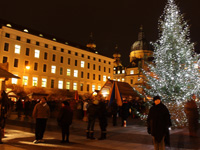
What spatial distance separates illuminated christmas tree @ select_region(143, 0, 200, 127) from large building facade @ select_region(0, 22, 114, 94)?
105ft

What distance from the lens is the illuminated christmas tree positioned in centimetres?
1439

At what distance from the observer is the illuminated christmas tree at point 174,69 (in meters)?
14.4

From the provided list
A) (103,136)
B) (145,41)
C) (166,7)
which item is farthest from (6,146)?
(145,41)

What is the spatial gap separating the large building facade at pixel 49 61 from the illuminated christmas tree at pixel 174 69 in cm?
3187

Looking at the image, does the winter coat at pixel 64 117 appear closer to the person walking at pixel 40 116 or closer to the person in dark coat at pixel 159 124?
the person walking at pixel 40 116

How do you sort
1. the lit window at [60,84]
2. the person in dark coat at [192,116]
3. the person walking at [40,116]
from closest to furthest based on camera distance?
the person walking at [40,116], the person in dark coat at [192,116], the lit window at [60,84]

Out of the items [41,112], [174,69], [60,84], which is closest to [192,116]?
[174,69]

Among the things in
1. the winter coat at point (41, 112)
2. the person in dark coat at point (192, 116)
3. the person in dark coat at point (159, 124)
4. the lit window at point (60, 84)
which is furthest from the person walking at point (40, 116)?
the lit window at point (60, 84)

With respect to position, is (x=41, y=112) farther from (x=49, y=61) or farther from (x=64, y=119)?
(x=49, y=61)

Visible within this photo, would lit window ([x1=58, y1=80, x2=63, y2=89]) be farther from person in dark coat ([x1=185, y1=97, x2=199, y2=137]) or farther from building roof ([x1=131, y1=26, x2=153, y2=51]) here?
building roof ([x1=131, y1=26, x2=153, y2=51])

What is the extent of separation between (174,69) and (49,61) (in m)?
45.6

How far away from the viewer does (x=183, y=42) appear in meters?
15.3

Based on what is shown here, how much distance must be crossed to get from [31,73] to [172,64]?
1685 inches

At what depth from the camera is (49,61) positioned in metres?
56.6
